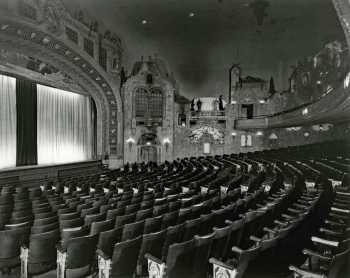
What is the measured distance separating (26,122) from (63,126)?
379 centimetres

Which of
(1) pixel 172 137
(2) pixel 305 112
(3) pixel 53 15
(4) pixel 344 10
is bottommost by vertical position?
(1) pixel 172 137

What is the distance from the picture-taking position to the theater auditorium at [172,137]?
14.2ft

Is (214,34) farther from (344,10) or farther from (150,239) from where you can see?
(150,239)

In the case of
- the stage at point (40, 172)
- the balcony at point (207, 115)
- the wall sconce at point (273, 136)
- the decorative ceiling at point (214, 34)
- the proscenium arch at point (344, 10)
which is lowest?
the stage at point (40, 172)

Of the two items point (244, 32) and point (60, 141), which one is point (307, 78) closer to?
point (244, 32)

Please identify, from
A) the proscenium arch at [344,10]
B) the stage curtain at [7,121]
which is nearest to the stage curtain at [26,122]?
the stage curtain at [7,121]

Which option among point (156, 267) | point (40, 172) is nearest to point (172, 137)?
point (40, 172)

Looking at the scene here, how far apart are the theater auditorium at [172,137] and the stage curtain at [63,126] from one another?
0.11 m

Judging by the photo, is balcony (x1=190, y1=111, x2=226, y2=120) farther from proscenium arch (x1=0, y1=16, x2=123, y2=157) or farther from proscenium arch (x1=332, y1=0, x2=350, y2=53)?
proscenium arch (x1=332, y1=0, x2=350, y2=53)

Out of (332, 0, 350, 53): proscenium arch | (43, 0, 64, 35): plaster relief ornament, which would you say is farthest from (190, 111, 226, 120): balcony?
(332, 0, 350, 53): proscenium arch

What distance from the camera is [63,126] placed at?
23.1m

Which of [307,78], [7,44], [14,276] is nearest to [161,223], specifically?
[14,276]

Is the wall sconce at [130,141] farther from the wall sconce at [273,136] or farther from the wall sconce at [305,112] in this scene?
the wall sconce at [305,112]

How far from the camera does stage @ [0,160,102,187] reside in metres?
15.7
